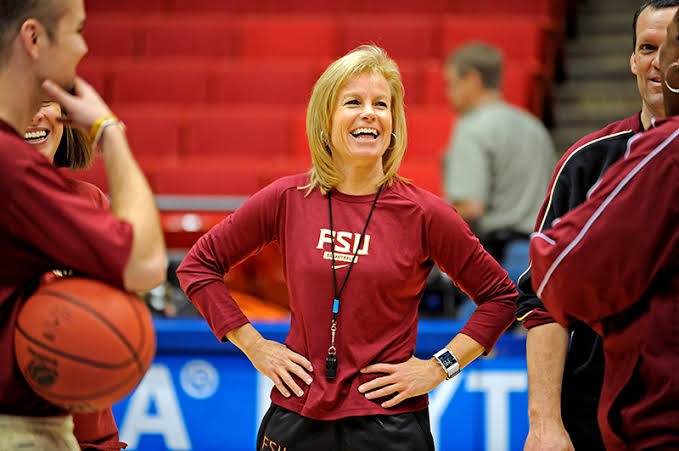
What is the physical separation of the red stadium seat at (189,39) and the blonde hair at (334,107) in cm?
529

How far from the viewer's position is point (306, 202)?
96.0 inches

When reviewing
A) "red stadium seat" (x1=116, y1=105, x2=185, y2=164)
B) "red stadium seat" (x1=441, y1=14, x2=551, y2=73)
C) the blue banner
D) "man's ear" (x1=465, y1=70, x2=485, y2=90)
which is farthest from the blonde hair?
"red stadium seat" (x1=441, y1=14, x2=551, y2=73)

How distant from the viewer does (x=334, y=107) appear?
248 cm

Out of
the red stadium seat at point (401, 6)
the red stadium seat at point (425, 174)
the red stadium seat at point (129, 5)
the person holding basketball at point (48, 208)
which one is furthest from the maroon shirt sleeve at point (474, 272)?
the red stadium seat at point (129, 5)

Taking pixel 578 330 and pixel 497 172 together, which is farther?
pixel 497 172

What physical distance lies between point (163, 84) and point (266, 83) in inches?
34.4

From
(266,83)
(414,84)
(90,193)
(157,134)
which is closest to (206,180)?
(157,134)

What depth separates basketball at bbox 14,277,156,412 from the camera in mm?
1725

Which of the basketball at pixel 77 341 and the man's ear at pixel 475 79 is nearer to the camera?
the basketball at pixel 77 341

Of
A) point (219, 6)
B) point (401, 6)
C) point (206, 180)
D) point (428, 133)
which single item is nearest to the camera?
point (206, 180)

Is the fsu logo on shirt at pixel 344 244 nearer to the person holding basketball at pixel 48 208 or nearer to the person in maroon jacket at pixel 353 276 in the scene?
the person in maroon jacket at pixel 353 276

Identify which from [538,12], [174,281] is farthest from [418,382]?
[538,12]

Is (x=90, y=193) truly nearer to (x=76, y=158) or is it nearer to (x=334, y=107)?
(x=76, y=158)

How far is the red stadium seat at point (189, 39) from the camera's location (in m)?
7.61
